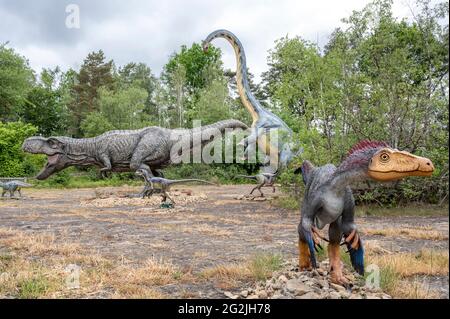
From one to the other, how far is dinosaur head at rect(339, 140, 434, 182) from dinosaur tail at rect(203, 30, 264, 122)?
8131 mm

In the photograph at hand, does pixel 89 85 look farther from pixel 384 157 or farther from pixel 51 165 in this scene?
pixel 384 157

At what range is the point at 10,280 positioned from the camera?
10.1 ft

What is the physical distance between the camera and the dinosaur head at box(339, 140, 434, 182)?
2.41m

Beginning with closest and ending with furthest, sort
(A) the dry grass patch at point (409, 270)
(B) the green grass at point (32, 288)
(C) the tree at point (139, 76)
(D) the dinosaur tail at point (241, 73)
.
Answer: (A) the dry grass patch at point (409, 270), (B) the green grass at point (32, 288), (D) the dinosaur tail at point (241, 73), (C) the tree at point (139, 76)

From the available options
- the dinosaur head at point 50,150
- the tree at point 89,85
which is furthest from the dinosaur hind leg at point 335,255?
the tree at point 89,85

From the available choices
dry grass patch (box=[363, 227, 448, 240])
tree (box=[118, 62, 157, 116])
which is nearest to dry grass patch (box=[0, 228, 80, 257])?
dry grass patch (box=[363, 227, 448, 240])

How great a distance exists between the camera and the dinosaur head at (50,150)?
9898mm

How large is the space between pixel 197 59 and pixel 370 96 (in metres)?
23.2

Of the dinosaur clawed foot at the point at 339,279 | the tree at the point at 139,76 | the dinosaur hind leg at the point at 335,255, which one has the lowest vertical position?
the dinosaur clawed foot at the point at 339,279

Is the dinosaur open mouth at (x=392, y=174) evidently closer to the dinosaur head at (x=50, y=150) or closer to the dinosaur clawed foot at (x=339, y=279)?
the dinosaur clawed foot at (x=339, y=279)

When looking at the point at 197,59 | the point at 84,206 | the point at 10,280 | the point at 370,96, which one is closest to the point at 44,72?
the point at 197,59

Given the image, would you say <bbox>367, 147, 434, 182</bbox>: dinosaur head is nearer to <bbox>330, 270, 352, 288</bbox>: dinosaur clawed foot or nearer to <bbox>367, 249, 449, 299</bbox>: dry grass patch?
<bbox>367, 249, 449, 299</bbox>: dry grass patch
